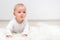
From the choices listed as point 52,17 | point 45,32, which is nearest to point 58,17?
point 52,17

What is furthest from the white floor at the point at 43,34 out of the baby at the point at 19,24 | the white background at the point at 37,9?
the white background at the point at 37,9

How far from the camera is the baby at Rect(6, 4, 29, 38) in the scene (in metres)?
0.91

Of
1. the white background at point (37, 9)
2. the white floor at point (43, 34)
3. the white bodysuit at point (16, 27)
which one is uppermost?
the white background at point (37, 9)

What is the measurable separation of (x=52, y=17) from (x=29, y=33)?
431 mm

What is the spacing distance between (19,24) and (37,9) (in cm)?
39

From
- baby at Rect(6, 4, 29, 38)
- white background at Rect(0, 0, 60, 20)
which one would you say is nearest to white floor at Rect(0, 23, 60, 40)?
baby at Rect(6, 4, 29, 38)

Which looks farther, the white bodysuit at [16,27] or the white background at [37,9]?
the white background at [37,9]

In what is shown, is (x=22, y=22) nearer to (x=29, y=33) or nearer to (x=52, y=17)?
(x=29, y=33)

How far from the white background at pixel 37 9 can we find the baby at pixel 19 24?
32 cm

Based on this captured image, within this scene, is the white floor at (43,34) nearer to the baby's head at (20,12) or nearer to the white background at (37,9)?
the baby's head at (20,12)

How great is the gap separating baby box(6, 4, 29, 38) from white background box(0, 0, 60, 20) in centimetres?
32

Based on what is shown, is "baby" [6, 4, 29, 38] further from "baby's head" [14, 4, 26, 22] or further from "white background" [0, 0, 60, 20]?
Result: "white background" [0, 0, 60, 20]

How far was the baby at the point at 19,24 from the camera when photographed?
907 mm

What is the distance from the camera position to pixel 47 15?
132cm
